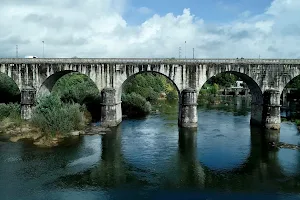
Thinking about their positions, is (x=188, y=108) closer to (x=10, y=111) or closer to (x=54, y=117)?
(x=54, y=117)

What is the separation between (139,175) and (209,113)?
33425 millimetres

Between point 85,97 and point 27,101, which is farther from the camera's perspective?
point 85,97

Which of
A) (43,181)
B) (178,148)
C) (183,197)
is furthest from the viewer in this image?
(178,148)

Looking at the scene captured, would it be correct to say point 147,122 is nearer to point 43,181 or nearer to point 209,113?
point 209,113

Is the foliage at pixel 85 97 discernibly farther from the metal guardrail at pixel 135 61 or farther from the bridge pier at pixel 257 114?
the bridge pier at pixel 257 114

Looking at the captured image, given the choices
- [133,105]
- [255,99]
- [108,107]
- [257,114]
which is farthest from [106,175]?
[133,105]

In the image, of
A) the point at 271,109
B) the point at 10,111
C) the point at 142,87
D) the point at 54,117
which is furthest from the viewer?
the point at 142,87

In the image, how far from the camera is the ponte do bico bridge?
126ft

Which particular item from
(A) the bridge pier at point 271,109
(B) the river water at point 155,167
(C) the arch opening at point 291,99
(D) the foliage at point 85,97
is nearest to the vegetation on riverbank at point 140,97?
(D) the foliage at point 85,97

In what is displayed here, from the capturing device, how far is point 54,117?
1337 inches

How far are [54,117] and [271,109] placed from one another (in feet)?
84.5

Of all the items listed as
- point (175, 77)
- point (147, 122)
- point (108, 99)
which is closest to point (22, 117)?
point (108, 99)

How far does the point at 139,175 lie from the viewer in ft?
76.5

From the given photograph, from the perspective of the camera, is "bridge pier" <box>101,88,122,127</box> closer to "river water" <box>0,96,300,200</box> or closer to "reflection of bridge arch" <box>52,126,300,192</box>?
"river water" <box>0,96,300,200</box>
